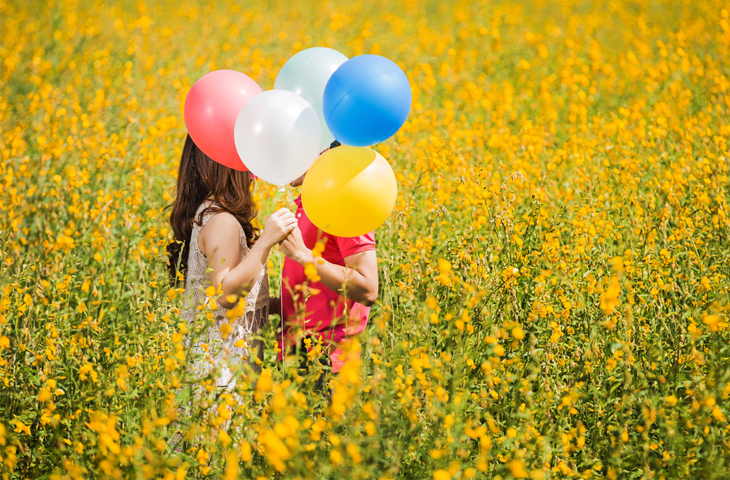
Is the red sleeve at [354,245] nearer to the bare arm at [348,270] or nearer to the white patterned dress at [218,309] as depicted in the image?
the bare arm at [348,270]

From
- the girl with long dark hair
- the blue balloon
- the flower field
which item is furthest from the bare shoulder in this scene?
the blue balloon

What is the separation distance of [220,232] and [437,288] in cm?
111

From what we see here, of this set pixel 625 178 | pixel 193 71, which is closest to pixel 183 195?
pixel 625 178

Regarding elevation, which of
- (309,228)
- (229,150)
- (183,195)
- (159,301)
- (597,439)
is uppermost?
(229,150)

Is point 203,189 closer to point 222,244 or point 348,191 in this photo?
point 222,244

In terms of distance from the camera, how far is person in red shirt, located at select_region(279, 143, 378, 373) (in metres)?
2.09

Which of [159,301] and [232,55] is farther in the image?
[232,55]

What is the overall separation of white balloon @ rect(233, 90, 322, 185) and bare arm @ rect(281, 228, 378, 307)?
0.28 m

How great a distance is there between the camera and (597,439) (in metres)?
2.05

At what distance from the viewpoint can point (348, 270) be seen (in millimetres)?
2107

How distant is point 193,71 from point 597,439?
20.7 ft

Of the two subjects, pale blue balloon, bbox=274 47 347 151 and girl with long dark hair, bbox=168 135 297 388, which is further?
pale blue balloon, bbox=274 47 347 151

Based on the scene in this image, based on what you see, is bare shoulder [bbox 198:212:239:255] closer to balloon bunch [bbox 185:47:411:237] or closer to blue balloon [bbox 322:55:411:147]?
balloon bunch [bbox 185:47:411:237]

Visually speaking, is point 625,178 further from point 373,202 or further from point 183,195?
point 183,195
